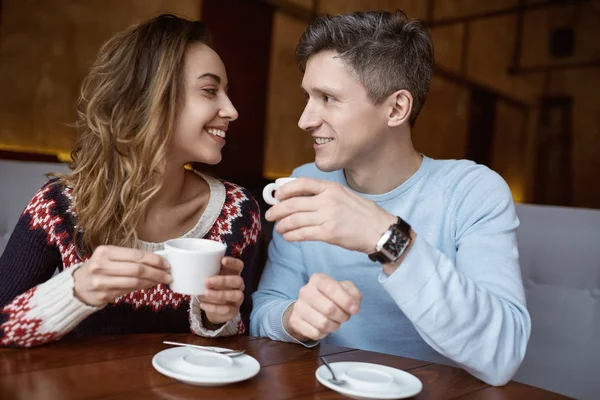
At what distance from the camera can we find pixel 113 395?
0.82m

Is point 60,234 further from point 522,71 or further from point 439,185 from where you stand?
point 522,71

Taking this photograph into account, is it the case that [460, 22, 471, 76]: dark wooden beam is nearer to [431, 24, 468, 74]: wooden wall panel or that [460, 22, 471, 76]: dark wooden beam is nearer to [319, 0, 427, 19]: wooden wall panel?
[431, 24, 468, 74]: wooden wall panel

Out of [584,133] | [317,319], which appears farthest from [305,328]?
[584,133]

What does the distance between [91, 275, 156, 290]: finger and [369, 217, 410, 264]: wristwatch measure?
15.7 inches

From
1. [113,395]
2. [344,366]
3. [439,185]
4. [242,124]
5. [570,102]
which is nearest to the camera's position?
[113,395]

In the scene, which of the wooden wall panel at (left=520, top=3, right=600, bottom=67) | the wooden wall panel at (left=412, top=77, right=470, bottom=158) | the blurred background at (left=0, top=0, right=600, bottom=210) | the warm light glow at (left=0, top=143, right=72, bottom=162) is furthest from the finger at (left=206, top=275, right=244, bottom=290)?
the wooden wall panel at (left=520, top=3, right=600, bottom=67)

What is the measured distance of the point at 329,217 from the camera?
988 mm

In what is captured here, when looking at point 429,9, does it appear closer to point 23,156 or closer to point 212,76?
point 23,156

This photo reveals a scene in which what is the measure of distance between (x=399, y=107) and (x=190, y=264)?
804 mm

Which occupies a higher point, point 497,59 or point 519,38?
point 519,38

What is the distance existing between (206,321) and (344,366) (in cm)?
42

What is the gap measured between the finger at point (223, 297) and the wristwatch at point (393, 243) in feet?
1.06

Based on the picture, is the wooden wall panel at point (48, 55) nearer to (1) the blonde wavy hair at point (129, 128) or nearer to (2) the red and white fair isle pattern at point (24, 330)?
(1) the blonde wavy hair at point (129, 128)

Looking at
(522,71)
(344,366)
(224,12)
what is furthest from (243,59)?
(522,71)
